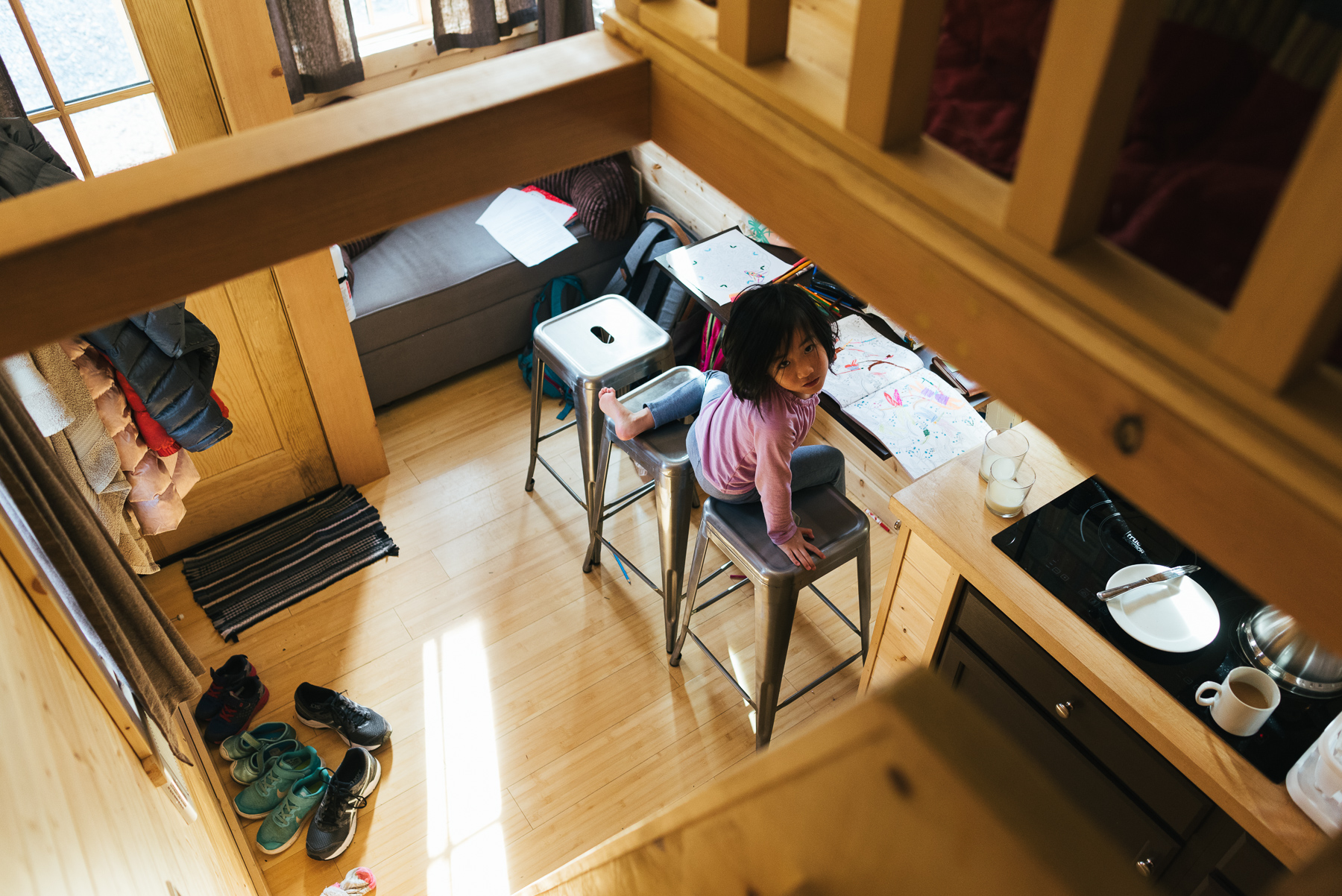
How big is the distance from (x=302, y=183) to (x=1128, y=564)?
1.69m

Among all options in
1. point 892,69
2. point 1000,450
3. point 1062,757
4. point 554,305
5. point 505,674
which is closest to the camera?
point 892,69

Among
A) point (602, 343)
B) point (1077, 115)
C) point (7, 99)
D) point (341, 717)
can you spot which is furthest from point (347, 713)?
point (1077, 115)

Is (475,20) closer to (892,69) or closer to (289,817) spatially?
(289,817)

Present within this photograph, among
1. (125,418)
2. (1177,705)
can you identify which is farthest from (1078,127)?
(125,418)

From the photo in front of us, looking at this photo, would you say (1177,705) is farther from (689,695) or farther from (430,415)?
(430,415)

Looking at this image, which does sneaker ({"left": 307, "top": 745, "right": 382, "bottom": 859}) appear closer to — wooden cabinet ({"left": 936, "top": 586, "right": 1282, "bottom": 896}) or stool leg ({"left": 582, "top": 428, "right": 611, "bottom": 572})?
stool leg ({"left": 582, "top": 428, "right": 611, "bottom": 572})

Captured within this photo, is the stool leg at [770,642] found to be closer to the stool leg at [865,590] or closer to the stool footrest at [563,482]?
the stool leg at [865,590]

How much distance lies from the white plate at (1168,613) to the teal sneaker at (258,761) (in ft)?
7.04

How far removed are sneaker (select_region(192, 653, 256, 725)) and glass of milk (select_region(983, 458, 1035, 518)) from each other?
211 cm

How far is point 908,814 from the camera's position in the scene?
211 mm

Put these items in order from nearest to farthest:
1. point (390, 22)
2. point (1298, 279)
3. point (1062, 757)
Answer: point (1298, 279)
point (1062, 757)
point (390, 22)

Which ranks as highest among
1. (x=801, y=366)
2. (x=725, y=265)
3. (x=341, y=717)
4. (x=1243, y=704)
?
(x=801, y=366)

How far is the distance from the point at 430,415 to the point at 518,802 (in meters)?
1.62

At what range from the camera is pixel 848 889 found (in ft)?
0.77
